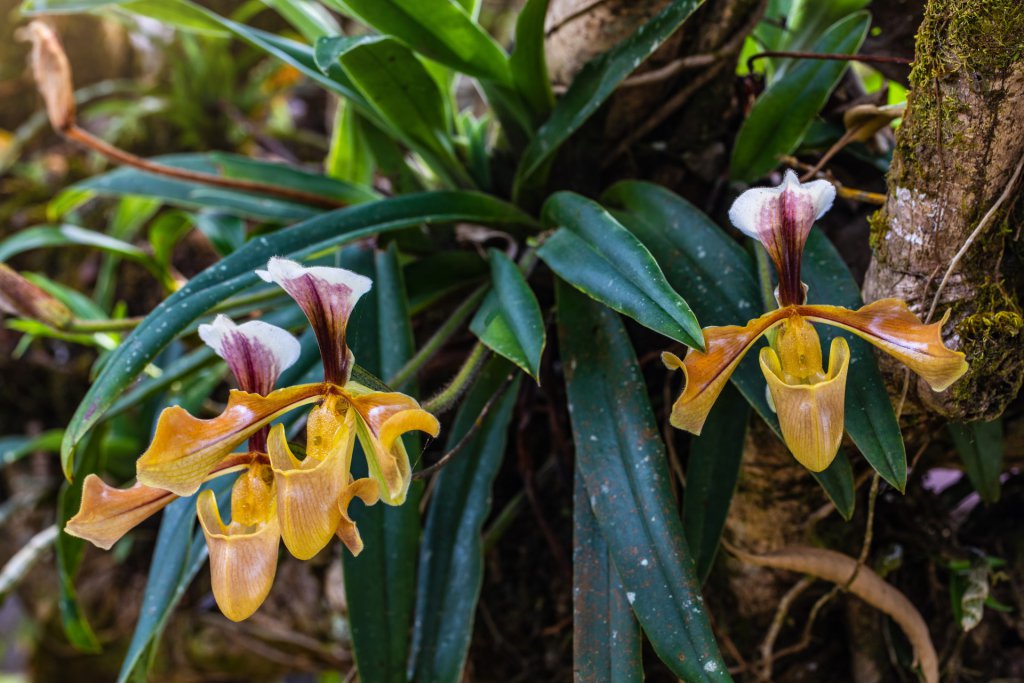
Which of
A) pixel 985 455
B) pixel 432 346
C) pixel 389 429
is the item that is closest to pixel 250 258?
pixel 432 346

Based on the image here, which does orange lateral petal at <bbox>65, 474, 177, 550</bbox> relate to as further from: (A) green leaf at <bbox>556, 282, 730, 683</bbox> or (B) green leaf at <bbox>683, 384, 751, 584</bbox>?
(B) green leaf at <bbox>683, 384, 751, 584</bbox>

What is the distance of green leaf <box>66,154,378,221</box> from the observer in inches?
41.4

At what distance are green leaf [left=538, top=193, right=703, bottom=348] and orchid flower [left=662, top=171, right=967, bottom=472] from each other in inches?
1.1

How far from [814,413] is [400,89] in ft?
1.87

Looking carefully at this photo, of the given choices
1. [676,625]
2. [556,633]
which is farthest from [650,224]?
[556,633]

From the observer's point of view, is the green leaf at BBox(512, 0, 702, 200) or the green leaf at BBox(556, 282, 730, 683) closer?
the green leaf at BBox(556, 282, 730, 683)

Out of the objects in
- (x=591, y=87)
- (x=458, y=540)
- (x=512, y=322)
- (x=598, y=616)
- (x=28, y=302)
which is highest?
(x=591, y=87)

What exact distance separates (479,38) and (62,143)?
1640 mm

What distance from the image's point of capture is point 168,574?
2.58 ft

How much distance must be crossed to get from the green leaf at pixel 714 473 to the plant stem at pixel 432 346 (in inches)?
10.7

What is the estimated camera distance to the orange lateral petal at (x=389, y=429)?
1.70 ft

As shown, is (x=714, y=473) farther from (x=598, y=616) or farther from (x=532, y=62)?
(x=532, y=62)

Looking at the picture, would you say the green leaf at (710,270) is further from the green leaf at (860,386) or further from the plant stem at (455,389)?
the plant stem at (455,389)

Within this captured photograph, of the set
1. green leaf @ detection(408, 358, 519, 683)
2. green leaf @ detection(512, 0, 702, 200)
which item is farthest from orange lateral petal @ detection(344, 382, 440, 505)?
green leaf @ detection(512, 0, 702, 200)
